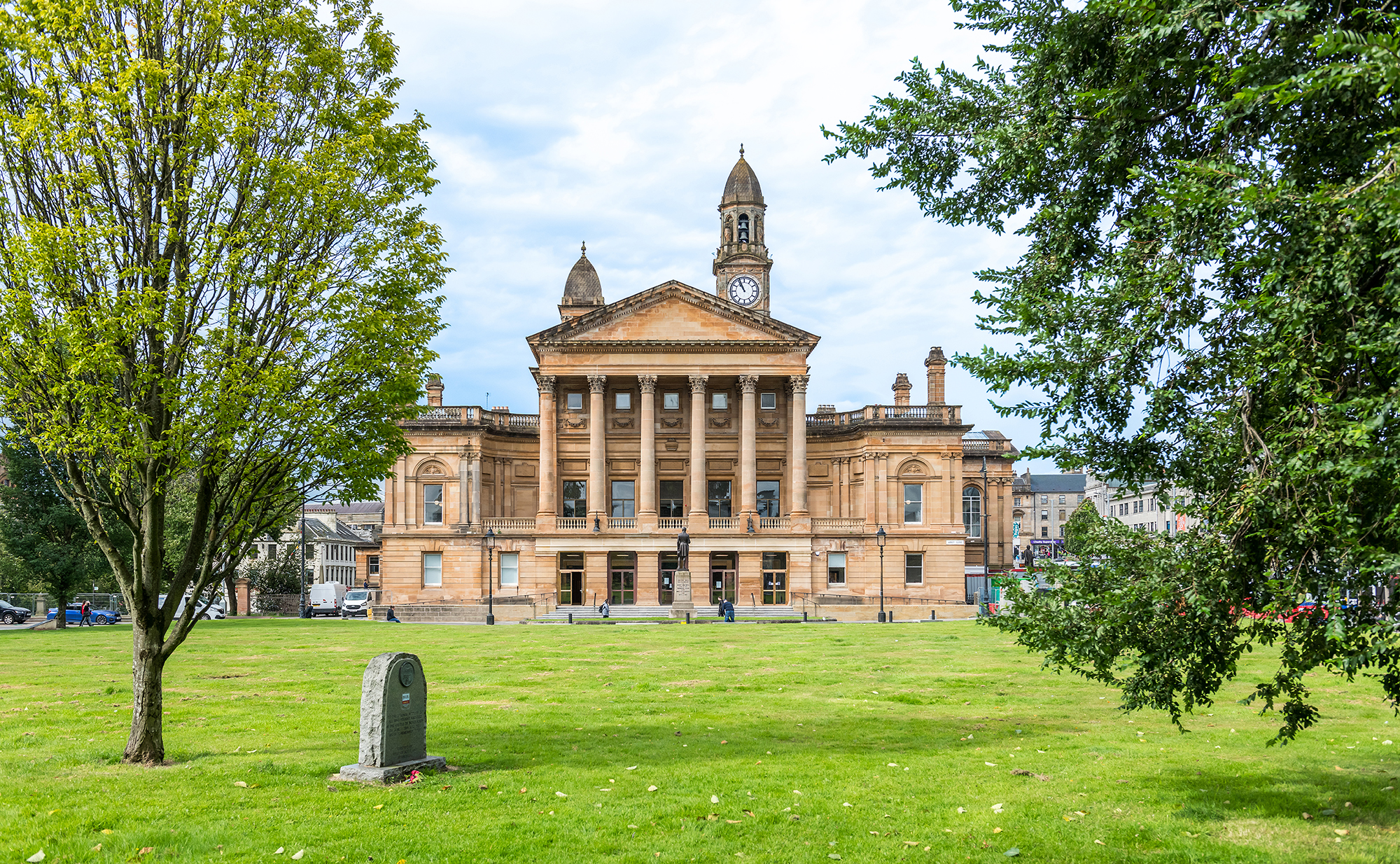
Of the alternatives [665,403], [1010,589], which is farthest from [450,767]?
[665,403]

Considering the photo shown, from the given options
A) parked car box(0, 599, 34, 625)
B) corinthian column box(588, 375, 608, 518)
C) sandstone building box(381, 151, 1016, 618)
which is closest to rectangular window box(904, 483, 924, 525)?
sandstone building box(381, 151, 1016, 618)

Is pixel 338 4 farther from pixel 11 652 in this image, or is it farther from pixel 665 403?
pixel 665 403

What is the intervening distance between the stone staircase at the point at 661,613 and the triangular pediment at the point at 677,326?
17193 mm

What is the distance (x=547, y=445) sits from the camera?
225 ft

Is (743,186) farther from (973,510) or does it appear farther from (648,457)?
(973,510)

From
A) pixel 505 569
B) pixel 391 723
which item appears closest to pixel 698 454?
pixel 505 569

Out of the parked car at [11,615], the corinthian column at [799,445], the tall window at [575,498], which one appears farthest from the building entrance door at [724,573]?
the parked car at [11,615]

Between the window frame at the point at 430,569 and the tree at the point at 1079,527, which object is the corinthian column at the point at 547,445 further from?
the tree at the point at 1079,527

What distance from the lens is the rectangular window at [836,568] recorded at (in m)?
68.8

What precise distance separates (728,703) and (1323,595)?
41.1 ft

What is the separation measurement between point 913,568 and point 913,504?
14.3 feet

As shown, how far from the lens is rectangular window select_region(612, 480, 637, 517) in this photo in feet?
239

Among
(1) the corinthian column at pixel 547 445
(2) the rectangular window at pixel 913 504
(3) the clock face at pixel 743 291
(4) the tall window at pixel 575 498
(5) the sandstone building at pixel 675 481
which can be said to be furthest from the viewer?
(3) the clock face at pixel 743 291

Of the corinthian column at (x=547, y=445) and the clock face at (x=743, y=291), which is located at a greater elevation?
the clock face at (x=743, y=291)
